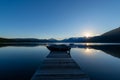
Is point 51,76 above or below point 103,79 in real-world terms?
above

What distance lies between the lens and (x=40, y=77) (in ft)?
31.9

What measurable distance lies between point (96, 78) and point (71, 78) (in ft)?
14.4

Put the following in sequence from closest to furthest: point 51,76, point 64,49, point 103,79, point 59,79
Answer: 1. point 59,79
2. point 51,76
3. point 103,79
4. point 64,49

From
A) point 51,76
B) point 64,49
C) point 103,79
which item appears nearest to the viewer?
point 51,76

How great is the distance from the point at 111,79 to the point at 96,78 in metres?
1.22

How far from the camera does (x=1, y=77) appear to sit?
Answer: 43.2 ft

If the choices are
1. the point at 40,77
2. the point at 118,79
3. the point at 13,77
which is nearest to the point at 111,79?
the point at 118,79

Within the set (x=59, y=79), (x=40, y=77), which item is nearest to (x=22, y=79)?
(x=40, y=77)

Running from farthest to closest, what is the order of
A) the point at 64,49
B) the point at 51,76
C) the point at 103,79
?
the point at 64,49, the point at 103,79, the point at 51,76

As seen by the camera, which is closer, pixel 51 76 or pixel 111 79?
pixel 51 76

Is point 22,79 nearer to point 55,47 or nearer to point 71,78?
point 71,78

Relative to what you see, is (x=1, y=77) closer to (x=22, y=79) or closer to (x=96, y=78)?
(x=22, y=79)

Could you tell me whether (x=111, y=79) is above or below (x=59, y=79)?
below

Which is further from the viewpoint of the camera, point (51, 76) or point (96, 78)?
point (96, 78)
